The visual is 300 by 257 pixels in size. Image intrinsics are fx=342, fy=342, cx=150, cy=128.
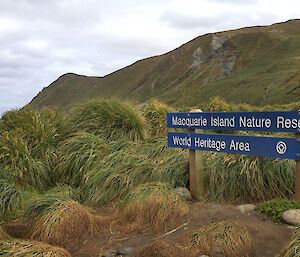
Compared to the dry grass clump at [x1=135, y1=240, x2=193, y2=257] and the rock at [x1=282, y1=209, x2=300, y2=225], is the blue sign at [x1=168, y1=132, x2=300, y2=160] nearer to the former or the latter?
the rock at [x1=282, y1=209, x2=300, y2=225]

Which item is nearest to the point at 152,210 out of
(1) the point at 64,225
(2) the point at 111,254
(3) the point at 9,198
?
(2) the point at 111,254

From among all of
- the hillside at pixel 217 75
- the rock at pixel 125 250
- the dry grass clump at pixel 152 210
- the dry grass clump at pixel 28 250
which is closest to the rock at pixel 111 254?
the rock at pixel 125 250

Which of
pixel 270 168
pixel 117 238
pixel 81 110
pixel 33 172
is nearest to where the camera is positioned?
pixel 117 238

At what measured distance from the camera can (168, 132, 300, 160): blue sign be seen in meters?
3.98

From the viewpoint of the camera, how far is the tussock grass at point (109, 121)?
22.9 feet

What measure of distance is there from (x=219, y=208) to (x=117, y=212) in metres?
1.33

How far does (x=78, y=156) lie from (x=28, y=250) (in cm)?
311

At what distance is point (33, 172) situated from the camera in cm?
598

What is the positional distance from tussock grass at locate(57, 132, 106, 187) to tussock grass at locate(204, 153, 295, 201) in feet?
7.30

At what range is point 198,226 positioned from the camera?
385cm

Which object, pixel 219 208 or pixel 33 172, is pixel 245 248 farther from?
pixel 33 172

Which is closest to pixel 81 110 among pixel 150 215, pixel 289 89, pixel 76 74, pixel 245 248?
pixel 150 215

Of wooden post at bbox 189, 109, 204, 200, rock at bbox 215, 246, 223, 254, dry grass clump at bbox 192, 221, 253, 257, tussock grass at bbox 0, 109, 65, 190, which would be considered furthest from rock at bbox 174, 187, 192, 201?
tussock grass at bbox 0, 109, 65, 190

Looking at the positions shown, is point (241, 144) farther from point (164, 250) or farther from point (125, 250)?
point (125, 250)
